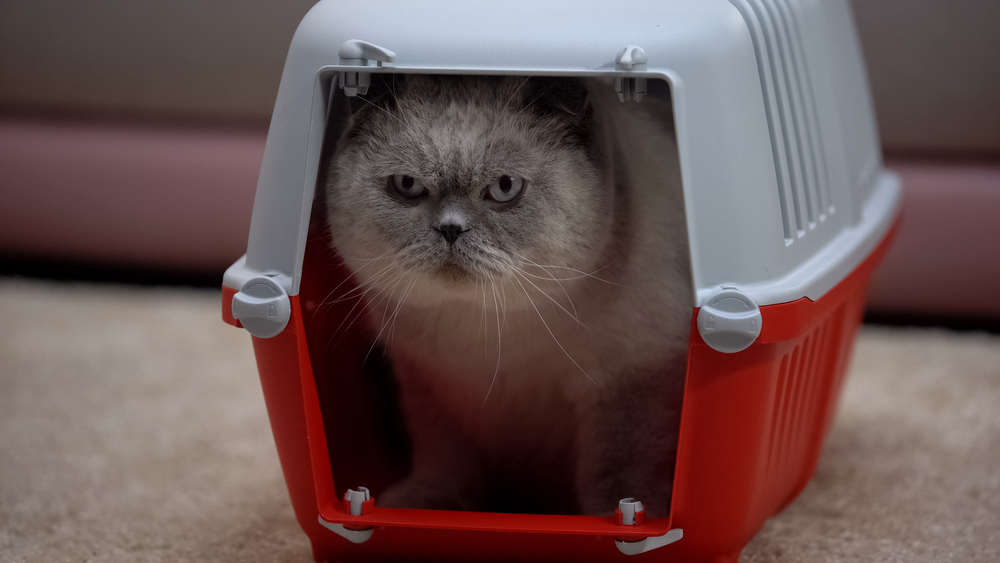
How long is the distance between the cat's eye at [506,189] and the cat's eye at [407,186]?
75mm

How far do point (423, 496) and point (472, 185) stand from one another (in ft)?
1.31

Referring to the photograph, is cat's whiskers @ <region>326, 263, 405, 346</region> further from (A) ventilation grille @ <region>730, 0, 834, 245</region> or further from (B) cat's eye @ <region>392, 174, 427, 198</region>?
(A) ventilation grille @ <region>730, 0, 834, 245</region>

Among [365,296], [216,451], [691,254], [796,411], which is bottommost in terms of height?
[216,451]

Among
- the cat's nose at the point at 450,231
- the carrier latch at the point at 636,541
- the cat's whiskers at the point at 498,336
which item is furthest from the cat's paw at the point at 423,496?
the cat's nose at the point at 450,231

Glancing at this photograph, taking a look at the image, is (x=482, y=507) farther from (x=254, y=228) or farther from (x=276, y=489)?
(x=254, y=228)

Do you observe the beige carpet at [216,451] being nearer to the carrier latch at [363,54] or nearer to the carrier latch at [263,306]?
the carrier latch at [263,306]

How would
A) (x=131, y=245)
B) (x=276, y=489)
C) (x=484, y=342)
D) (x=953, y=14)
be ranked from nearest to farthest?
(x=484, y=342), (x=276, y=489), (x=953, y=14), (x=131, y=245)

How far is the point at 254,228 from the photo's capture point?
887mm

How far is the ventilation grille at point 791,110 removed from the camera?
88cm

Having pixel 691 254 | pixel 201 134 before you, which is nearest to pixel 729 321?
pixel 691 254

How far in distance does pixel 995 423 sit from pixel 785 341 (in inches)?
31.1

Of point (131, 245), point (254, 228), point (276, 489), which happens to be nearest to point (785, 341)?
point (254, 228)

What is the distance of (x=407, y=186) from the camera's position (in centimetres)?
90

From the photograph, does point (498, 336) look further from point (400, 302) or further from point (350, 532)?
point (350, 532)
